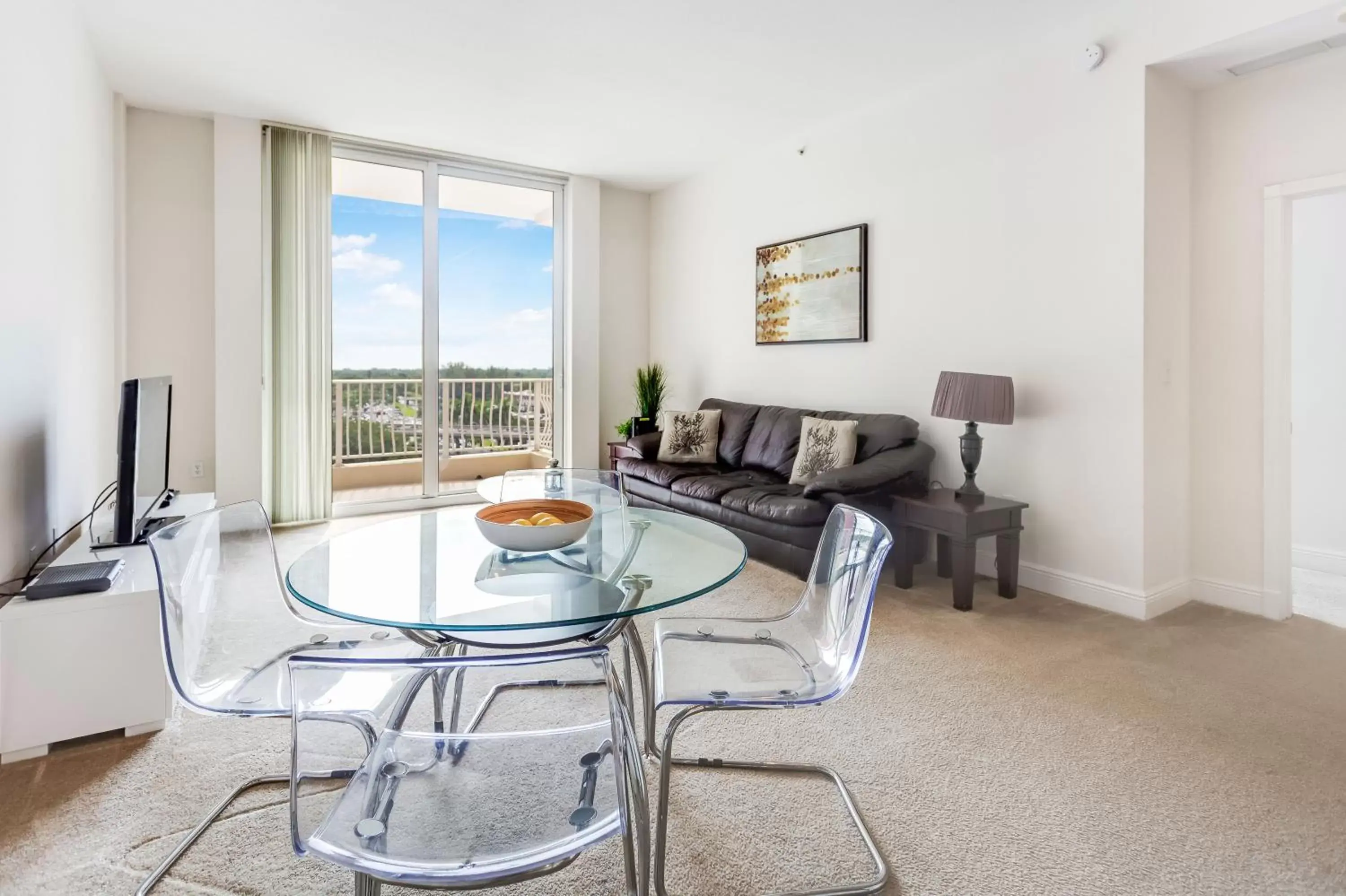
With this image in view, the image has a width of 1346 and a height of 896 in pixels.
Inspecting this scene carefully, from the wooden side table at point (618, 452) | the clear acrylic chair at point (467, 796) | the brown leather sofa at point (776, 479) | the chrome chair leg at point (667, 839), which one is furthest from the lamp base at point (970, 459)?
the clear acrylic chair at point (467, 796)

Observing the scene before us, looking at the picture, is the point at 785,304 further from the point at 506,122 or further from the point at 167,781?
the point at 167,781

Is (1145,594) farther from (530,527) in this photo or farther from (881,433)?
(530,527)

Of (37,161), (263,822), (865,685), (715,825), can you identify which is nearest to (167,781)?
(263,822)

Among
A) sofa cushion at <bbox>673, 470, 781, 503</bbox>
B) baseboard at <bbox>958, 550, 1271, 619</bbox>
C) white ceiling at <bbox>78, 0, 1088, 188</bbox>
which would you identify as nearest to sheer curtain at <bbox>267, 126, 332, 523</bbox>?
white ceiling at <bbox>78, 0, 1088, 188</bbox>

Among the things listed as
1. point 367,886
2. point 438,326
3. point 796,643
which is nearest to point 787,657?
point 796,643

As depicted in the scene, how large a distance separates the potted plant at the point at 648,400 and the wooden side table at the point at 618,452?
20cm

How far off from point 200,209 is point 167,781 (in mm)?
4178

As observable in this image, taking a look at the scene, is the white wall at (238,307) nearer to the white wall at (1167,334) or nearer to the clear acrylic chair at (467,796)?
the clear acrylic chair at (467,796)

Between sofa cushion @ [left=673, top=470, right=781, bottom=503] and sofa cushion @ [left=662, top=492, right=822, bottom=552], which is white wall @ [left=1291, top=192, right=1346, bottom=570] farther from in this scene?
sofa cushion @ [left=673, top=470, right=781, bottom=503]

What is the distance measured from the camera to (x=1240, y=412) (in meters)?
3.21

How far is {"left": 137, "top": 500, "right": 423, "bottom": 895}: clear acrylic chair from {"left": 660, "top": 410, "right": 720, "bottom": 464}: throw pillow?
3.23m

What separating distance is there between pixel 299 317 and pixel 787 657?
14.7 ft

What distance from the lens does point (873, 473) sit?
359cm

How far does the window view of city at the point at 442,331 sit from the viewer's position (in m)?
5.42
